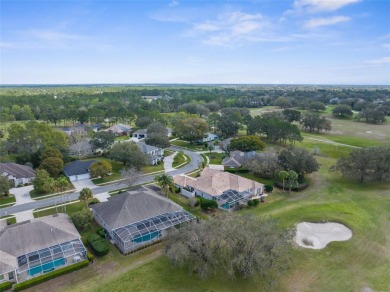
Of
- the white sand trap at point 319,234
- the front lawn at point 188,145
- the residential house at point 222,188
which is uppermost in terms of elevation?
the residential house at point 222,188

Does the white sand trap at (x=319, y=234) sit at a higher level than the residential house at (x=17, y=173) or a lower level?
lower

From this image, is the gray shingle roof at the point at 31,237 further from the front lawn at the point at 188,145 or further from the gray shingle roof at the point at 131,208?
the front lawn at the point at 188,145

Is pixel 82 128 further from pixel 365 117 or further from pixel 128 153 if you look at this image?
pixel 365 117

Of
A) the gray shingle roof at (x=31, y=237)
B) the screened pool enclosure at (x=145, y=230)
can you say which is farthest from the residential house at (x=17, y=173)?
the screened pool enclosure at (x=145, y=230)

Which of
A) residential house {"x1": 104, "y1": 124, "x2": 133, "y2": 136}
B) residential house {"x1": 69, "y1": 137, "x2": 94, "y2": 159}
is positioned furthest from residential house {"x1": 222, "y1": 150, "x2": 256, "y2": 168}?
residential house {"x1": 104, "y1": 124, "x2": 133, "y2": 136}

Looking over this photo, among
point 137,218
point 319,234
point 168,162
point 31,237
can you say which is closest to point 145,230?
point 137,218

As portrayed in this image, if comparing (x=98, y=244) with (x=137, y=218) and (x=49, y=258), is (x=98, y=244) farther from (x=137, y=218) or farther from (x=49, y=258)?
(x=137, y=218)

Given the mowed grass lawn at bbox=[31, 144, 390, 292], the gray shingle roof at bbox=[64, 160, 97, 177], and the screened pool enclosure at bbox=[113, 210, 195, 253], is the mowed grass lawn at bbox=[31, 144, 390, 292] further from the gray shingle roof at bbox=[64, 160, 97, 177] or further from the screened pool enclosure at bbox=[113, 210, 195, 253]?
the gray shingle roof at bbox=[64, 160, 97, 177]
